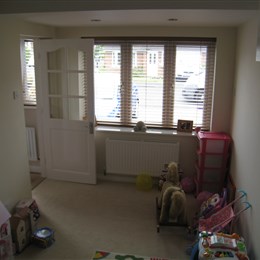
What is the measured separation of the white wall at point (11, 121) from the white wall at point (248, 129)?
8.04ft

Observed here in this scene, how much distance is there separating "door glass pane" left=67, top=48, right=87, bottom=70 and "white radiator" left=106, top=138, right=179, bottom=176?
111cm

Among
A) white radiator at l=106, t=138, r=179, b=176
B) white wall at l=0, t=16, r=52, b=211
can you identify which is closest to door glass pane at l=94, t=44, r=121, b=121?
white radiator at l=106, t=138, r=179, b=176

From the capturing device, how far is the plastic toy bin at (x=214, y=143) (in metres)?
3.81

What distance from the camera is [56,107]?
4309 mm

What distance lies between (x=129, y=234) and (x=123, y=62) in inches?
92.8

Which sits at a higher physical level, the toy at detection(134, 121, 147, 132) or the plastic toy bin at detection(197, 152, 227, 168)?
the toy at detection(134, 121, 147, 132)

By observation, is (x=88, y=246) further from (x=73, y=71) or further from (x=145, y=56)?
(x=145, y=56)

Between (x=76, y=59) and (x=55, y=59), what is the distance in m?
0.29

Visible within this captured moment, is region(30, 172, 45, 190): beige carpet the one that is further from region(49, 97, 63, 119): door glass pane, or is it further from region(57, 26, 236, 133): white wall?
region(57, 26, 236, 133): white wall

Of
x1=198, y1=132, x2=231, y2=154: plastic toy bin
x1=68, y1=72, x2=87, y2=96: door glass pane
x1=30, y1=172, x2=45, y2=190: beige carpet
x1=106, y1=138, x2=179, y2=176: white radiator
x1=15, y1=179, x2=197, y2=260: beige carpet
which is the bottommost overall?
x1=15, y1=179, x2=197, y2=260: beige carpet

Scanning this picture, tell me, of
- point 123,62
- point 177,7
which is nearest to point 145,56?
point 123,62

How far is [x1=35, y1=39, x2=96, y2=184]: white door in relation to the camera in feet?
13.3

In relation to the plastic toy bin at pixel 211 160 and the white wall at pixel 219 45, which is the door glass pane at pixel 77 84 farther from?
the plastic toy bin at pixel 211 160

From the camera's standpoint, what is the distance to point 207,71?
4160 mm
